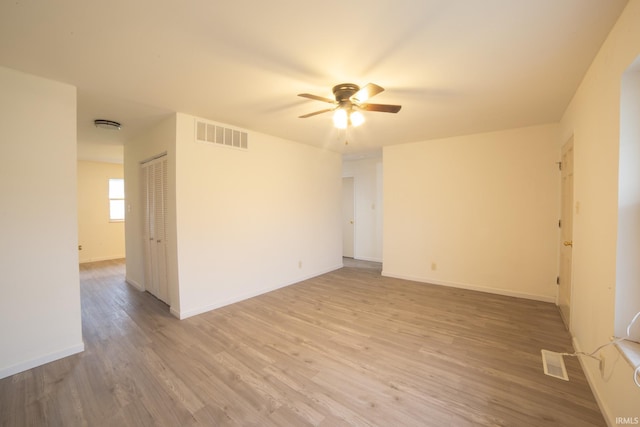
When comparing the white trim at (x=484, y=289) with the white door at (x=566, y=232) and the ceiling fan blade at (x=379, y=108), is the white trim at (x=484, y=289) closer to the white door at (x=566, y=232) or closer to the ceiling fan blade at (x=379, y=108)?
the white door at (x=566, y=232)

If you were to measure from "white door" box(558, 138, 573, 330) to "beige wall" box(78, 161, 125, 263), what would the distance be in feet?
30.2

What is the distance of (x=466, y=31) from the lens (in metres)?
1.66

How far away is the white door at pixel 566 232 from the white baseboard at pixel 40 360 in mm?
5009

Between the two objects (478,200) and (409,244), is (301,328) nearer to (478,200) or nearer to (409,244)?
(409,244)

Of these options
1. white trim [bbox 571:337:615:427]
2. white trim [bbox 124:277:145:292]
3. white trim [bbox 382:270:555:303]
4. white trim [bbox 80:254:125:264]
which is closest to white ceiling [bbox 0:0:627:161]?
white trim [bbox 571:337:615:427]

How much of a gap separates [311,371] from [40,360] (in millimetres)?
2398

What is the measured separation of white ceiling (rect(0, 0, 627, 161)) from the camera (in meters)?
1.49

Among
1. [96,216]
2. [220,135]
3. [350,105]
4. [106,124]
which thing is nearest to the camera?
[350,105]

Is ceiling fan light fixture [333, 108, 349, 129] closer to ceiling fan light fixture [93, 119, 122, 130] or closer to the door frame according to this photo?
the door frame

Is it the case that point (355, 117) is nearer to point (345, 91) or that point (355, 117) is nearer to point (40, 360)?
point (345, 91)

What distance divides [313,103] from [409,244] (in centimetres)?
320

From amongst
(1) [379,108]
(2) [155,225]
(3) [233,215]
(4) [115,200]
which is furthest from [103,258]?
(1) [379,108]

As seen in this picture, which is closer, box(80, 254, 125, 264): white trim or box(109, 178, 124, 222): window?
box(80, 254, 125, 264): white trim

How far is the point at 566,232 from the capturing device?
3.09m
